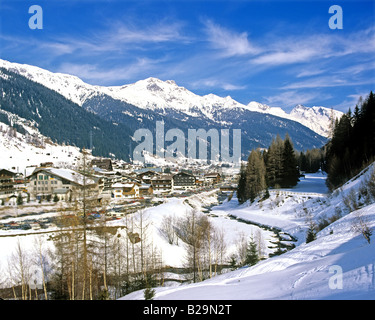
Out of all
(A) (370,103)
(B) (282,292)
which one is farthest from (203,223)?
(A) (370,103)

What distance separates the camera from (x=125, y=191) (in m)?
55.7

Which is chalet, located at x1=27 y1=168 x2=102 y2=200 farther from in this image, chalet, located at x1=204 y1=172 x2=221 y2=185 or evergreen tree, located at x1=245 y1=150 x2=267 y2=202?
chalet, located at x1=204 y1=172 x2=221 y2=185

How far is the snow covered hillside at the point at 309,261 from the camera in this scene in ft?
13.2

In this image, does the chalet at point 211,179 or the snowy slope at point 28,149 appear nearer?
the snowy slope at point 28,149

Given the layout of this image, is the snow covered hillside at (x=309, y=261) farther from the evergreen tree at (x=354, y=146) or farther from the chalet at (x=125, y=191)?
the chalet at (x=125, y=191)

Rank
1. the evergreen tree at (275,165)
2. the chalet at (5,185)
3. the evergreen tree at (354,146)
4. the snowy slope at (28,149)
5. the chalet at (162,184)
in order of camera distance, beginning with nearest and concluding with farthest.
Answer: the evergreen tree at (354,146) < the evergreen tree at (275,165) < the chalet at (5,185) < the chalet at (162,184) < the snowy slope at (28,149)

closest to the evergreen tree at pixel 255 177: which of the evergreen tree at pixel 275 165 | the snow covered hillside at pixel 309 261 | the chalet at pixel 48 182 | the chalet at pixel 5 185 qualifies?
the evergreen tree at pixel 275 165

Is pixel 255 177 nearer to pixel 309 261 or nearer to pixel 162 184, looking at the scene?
pixel 309 261

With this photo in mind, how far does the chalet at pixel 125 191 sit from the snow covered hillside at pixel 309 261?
28.0 m

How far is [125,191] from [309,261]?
1987 inches

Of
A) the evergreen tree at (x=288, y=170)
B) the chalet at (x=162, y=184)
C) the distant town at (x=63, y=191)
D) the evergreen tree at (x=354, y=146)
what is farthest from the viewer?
the chalet at (x=162, y=184)
